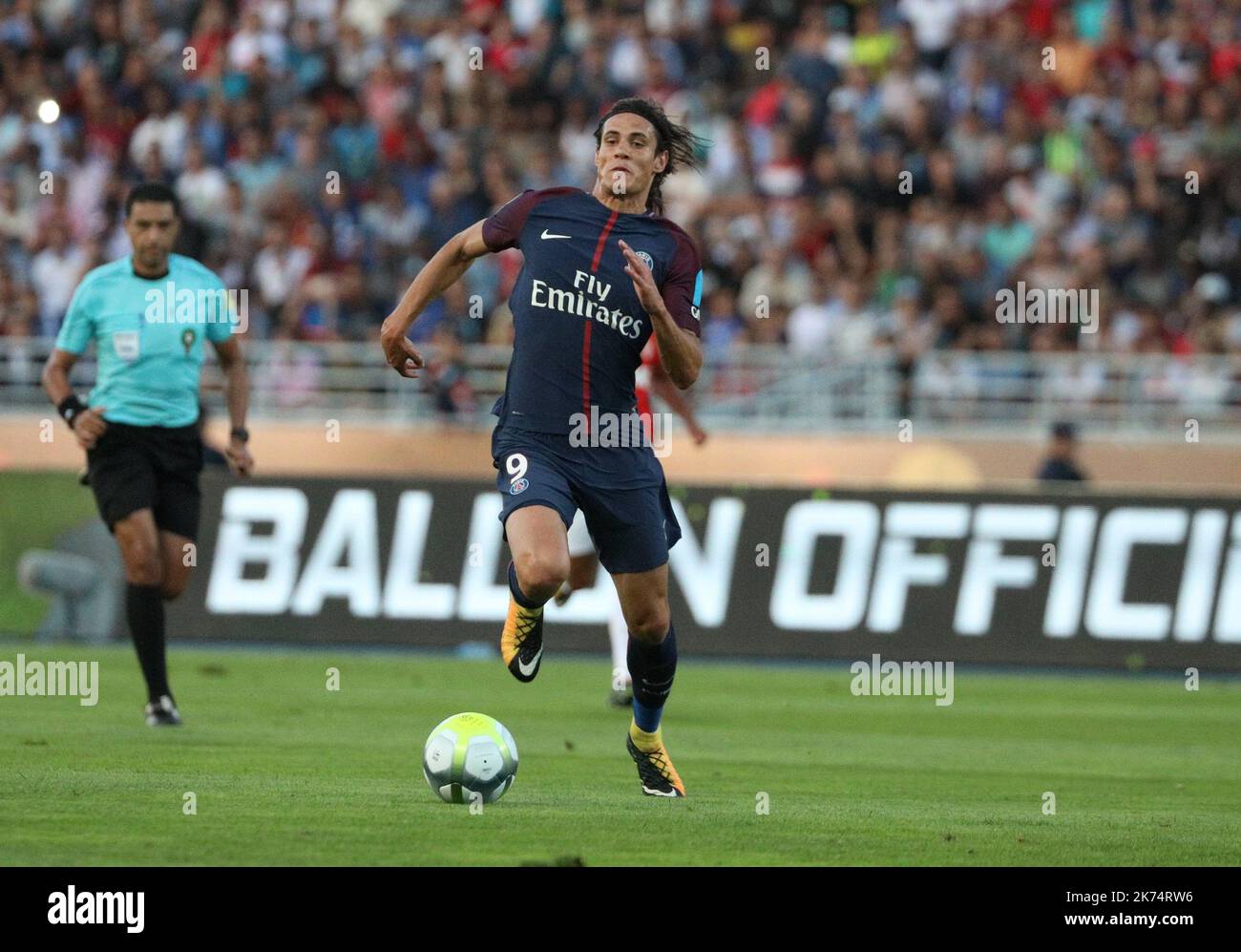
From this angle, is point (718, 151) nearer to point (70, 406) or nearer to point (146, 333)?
point (146, 333)

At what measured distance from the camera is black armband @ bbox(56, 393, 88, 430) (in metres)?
11.5

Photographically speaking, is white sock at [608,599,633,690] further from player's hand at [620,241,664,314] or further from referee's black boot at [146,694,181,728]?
player's hand at [620,241,664,314]

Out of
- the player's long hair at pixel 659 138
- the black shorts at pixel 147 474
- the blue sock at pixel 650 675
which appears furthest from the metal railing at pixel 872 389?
the blue sock at pixel 650 675

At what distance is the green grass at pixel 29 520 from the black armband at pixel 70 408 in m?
7.25

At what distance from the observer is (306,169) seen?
24141 mm

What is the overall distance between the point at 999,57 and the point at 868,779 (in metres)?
15.0

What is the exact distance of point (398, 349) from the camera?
8727 millimetres

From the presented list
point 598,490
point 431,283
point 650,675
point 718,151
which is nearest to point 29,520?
point 718,151

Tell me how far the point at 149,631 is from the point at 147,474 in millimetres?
863

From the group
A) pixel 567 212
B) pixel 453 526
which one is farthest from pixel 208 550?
pixel 567 212

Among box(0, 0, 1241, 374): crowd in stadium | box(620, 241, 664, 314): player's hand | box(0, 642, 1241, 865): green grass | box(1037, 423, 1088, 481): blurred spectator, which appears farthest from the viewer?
box(0, 0, 1241, 374): crowd in stadium

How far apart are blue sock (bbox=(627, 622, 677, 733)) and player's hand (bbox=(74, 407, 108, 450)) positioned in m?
3.86

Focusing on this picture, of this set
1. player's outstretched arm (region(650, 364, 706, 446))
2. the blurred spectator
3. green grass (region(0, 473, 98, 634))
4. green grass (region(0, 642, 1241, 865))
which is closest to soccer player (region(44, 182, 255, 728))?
green grass (region(0, 642, 1241, 865))

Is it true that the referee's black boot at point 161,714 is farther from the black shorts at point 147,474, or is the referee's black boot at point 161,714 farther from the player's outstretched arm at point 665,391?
the player's outstretched arm at point 665,391
